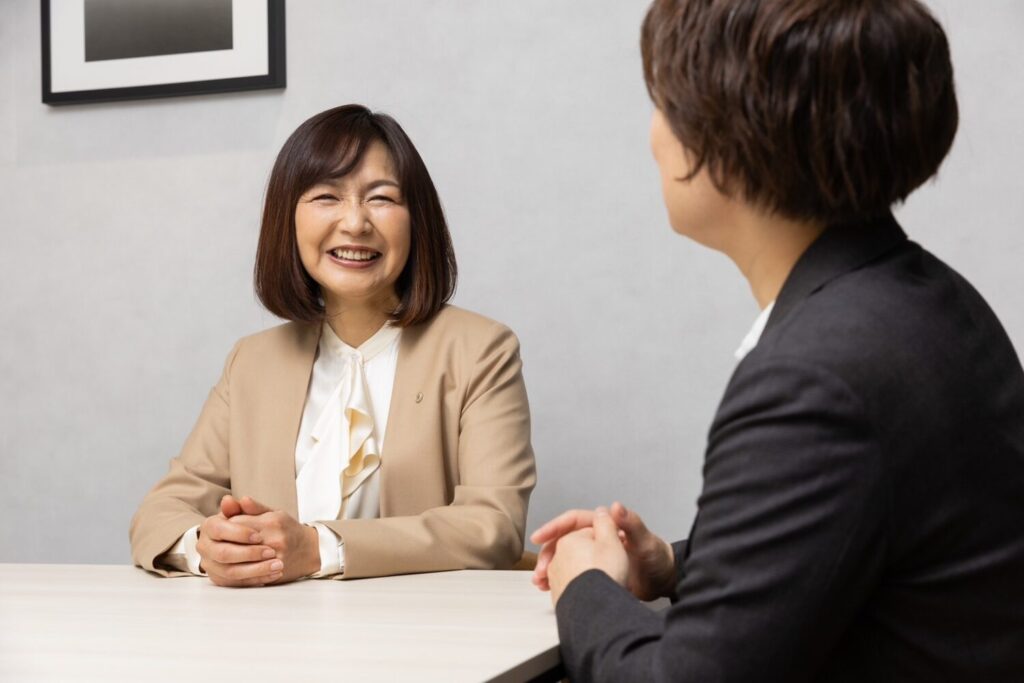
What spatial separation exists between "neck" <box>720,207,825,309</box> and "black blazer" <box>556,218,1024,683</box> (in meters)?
0.04

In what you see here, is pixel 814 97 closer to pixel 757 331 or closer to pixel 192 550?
pixel 757 331

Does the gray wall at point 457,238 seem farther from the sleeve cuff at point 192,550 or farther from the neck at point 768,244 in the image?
the neck at point 768,244

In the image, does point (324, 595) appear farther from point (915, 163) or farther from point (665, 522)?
point (665, 522)

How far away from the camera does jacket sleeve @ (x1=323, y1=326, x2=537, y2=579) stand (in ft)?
5.93

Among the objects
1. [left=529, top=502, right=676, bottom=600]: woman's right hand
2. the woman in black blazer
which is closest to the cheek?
[left=529, top=502, right=676, bottom=600]: woman's right hand

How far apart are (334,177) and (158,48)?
1.28m

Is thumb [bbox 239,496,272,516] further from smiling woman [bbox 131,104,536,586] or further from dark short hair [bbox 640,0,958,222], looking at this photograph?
dark short hair [bbox 640,0,958,222]

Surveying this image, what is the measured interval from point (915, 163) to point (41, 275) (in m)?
3.02

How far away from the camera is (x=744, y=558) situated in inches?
36.1

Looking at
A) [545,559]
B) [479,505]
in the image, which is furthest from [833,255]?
[479,505]

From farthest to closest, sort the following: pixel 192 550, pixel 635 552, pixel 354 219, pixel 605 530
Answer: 1. pixel 354 219
2. pixel 192 550
3. pixel 635 552
4. pixel 605 530

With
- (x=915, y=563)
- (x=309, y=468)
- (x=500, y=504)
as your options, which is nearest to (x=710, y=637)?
(x=915, y=563)

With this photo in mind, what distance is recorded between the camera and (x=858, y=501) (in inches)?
35.2

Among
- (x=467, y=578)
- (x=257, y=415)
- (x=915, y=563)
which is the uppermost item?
(x=915, y=563)
